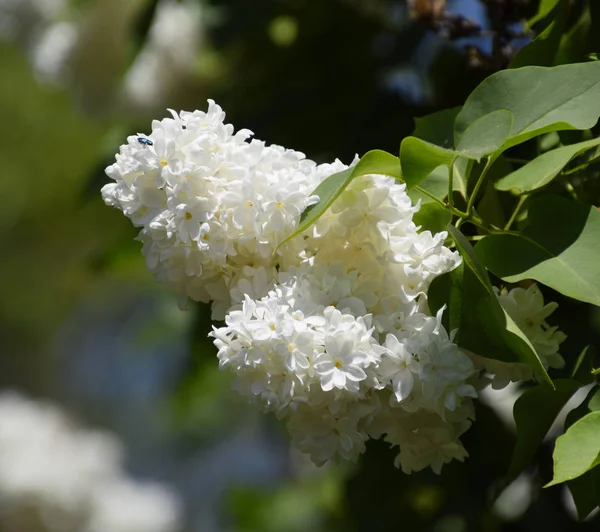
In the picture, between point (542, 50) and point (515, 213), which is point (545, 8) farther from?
point (515, 213)

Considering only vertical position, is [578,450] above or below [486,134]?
below

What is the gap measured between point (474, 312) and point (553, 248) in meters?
0.07

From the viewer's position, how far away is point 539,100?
52 cm

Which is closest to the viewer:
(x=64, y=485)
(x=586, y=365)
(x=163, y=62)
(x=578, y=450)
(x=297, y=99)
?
(x=578, y=450)

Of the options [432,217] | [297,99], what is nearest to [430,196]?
[432,217]

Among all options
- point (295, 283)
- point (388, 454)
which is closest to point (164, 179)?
point (295, 283)

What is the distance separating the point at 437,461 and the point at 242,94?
94 cm

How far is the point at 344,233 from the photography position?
0.54 meters

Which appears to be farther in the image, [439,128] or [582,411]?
[439,128]

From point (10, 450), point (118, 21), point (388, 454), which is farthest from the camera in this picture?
point (10, 450)

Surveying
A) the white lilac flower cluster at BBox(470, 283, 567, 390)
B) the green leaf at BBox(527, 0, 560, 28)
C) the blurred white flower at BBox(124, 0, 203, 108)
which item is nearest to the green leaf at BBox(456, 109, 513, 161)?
the white lilac flower cluster at BBox(470, 283, 567, 390)

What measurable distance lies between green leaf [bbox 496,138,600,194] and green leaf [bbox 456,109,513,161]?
66mm

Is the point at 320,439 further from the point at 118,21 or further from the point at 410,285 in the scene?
the point at 118,21

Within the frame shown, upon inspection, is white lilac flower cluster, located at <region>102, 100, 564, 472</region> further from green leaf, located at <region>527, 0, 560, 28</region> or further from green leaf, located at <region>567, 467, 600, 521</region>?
green leaf, located at <region>527, 0, 560, 28</region>
